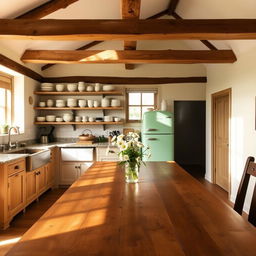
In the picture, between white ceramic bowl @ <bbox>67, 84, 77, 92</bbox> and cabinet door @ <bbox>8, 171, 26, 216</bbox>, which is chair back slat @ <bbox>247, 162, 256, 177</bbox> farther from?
white ceramic bowl @ <bbox>67, 84, 77, 92</bbox>

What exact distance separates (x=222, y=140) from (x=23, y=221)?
3.71 meters

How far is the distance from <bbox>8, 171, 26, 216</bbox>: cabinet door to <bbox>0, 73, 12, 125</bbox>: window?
1.51 meters

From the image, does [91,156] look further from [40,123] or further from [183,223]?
[183,223]

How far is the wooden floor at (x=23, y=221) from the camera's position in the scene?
2.73 meters

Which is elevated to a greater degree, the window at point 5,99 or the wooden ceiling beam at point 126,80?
the wooden ceiling beam at point 126,80

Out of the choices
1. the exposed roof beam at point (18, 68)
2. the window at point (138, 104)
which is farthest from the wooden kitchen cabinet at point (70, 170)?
the exposed roof beam at point (18, 68)

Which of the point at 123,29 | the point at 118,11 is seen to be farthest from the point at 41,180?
the point at 118,11

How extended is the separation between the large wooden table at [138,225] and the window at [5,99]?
334 cm

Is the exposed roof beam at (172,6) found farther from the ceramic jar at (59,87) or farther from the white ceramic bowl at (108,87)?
the ceramic jar at (59,87)

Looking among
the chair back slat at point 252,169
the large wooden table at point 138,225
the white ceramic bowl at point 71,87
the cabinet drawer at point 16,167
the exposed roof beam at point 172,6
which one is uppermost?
the exposed roof beam at point 172,6

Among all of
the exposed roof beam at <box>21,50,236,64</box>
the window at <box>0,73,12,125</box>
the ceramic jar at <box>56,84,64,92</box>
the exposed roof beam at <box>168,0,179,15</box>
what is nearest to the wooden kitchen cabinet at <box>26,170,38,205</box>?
the window at <box>0,73,12,125</box>

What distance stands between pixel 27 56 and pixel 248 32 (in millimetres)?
3387

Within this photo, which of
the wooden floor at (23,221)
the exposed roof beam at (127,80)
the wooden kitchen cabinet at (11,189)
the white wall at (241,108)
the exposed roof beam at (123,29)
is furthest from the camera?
the exposed roof beam at (127,80)

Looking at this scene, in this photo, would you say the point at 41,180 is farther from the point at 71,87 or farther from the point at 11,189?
the point at 71,87
